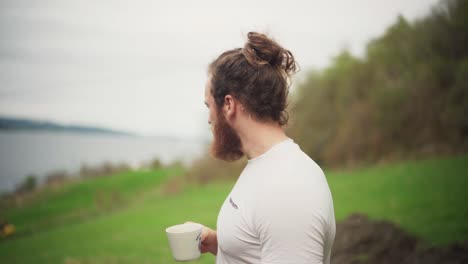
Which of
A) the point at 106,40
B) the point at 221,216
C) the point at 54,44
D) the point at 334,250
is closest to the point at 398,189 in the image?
the point at 334,250

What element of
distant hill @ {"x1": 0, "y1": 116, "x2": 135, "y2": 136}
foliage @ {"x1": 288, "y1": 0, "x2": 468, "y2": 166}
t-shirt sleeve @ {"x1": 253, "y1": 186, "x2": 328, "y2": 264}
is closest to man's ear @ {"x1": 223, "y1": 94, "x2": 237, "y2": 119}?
t-shirt sleeve @ {"x1": 253, "y1": 186, "x2": 328, "y2": 264}

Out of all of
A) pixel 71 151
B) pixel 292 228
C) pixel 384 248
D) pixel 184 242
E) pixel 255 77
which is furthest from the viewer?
pixel 71 151

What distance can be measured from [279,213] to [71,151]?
555 centimetres

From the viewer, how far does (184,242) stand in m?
1.08

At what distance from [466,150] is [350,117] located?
1665mm

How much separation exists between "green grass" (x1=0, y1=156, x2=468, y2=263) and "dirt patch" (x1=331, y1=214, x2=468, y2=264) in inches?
5.8

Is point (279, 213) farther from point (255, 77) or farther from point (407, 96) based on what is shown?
point (407, 96)

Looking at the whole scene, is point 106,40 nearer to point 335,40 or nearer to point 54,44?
point 54,44

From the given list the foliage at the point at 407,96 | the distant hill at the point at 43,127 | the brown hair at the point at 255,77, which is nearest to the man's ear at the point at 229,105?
the brown hair at the point at 255,77

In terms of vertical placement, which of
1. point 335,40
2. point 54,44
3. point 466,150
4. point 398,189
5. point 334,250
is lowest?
point 334,250

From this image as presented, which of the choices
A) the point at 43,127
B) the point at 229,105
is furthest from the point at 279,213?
the point at 43,127

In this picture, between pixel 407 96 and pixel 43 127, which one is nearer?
pixel 43 127

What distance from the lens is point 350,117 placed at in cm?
592

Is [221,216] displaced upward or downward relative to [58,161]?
upward
